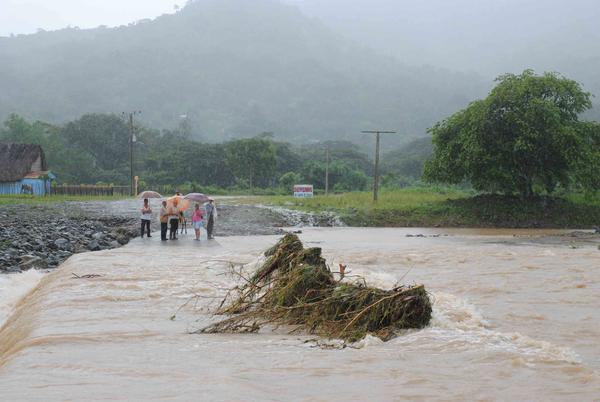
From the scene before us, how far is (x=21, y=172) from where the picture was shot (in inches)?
1980

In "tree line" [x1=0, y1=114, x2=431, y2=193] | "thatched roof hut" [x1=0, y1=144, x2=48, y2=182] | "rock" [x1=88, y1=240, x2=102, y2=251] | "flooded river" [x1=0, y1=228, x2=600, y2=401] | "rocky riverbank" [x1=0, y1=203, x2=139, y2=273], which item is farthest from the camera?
"tree line" [x1=0, y1=114, x2=431, y2=193]

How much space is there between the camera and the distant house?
5012 centimetres

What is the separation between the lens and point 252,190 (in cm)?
6294

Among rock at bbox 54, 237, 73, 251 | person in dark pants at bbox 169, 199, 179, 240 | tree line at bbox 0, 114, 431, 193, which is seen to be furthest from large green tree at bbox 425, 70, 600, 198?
tree line at bbox 0, 114, 431, 193

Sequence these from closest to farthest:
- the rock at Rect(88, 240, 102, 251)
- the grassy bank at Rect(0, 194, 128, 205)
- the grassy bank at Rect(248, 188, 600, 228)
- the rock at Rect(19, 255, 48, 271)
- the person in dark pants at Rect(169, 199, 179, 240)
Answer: the rock at Rect(19, 255, 48, 271) → the rock at Rect(88, 240, 102, 251) → the person in dark pants at Rect(169, 199, 179, 240) → the grassy bank at Rect(248, 188, 600, 228) → the grassy bank at Rect(0, 194, 128, 205)

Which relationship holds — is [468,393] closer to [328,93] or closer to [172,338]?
[172,338]

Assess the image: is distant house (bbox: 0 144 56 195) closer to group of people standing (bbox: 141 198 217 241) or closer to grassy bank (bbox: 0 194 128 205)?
grassy bank (bbox: 0 194 128 205)

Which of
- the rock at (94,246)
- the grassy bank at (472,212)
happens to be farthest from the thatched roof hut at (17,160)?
the rock at (94,246)

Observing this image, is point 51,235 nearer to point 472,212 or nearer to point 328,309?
point 328,309

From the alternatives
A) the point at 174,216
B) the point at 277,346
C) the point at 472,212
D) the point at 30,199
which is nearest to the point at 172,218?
the point at 174,216

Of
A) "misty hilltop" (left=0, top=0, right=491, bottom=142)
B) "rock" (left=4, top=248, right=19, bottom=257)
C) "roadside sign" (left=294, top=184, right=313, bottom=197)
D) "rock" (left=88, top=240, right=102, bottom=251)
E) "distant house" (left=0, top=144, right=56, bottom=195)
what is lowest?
"rock" (left=88, top=240, right=102, bottom=251)

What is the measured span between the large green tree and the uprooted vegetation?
84.9ft

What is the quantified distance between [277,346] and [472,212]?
95.8 ft

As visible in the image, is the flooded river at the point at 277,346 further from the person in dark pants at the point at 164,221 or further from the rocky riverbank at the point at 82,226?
the person in dark pants at the point at 164,221
